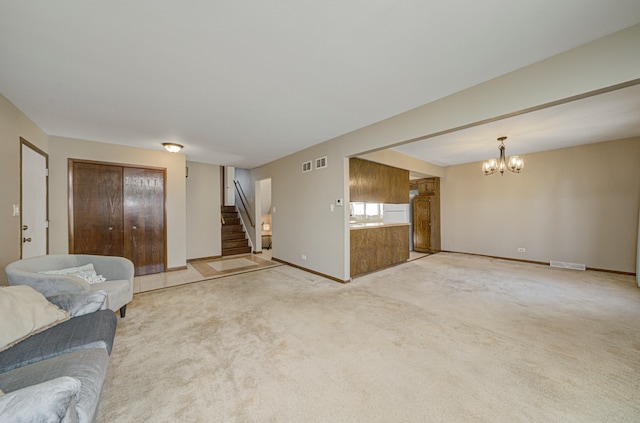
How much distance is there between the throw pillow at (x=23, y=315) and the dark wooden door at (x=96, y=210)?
3186 mm

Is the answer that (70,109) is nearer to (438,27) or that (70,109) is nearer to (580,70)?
(438,27)

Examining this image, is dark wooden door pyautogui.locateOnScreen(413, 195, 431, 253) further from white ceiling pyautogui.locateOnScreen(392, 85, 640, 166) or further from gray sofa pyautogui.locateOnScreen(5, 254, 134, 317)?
gray sofa pyautogui.locateOnScreen(5, 254, 134, 317)

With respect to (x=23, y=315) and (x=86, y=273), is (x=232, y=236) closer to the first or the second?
(x=86, y=273)

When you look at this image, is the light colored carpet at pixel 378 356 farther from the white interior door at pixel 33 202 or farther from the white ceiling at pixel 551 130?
the white ceiling at pixel 551 130

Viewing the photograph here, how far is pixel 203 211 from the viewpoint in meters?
6.18

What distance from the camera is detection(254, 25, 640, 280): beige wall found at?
1.89m

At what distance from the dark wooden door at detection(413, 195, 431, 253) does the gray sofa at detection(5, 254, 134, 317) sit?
24.2ft

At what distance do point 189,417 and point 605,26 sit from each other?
4062 millimetres

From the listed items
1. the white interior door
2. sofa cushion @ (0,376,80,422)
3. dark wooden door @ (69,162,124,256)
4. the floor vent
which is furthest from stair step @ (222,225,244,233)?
the floor vent

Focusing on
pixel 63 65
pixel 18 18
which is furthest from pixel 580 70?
pixel 63 65

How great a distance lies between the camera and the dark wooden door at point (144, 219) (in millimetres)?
4699

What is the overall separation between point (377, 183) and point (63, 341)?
5.00 meters

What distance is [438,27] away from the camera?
68.6 inches

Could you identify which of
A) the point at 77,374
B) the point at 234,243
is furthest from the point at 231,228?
the point at 77,374
